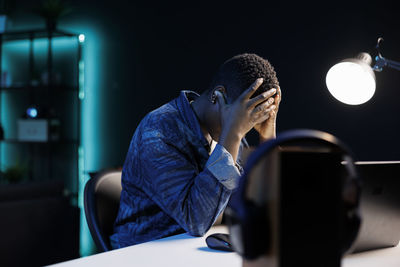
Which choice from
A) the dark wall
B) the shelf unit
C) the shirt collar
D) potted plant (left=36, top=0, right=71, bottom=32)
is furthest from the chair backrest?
potted plant (left=36, top=0, right=71, bottom=32)

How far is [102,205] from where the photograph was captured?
1.33m

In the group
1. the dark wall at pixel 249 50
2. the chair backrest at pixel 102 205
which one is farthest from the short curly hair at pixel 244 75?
the dark wall at pixel 249 50

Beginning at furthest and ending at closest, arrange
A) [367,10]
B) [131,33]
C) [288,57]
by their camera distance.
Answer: [131,33] < [288,57] < [367,10]

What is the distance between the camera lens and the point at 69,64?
4.34 meters

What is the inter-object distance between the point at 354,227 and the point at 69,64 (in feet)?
13.6

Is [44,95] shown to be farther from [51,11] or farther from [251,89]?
[251,89]

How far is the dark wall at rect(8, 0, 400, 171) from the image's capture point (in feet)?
8.66

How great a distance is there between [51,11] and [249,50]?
6.79ft

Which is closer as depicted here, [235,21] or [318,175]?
[318,175]

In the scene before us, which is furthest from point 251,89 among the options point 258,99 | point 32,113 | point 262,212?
point 32,113

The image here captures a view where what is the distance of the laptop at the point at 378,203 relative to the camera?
3.22 ft

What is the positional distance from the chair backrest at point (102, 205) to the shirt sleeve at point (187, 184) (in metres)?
0.16

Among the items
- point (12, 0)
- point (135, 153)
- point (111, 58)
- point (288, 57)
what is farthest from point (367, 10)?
point (12, 0)

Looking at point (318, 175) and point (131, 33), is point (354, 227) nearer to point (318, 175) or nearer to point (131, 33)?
point (318, 175)
